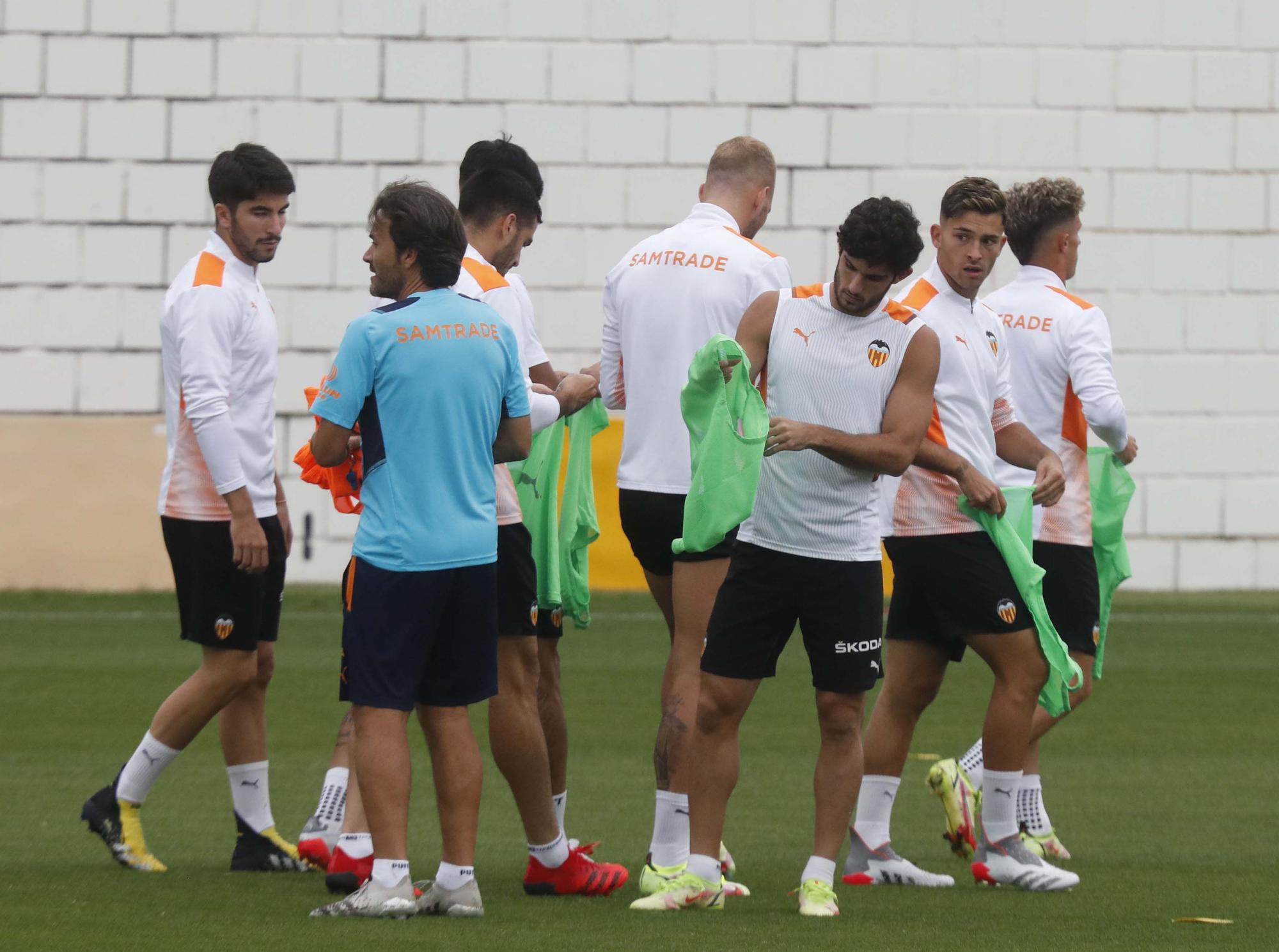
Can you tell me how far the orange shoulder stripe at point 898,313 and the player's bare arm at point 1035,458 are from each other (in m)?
0.89

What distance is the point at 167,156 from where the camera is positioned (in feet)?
43.7

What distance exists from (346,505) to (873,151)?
9.32 metres

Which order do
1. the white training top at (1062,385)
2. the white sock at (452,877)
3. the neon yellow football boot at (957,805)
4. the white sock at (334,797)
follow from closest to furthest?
the white sock at (452,877), the white sock at (334,797), the neon yellow football boot at (957,805), the white training top at (1062,385)

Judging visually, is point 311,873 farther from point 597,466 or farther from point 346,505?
point 597,466

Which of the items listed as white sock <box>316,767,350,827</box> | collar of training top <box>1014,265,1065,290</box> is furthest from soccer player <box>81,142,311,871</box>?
collar of training top <box>1014,265,1065,290</box>

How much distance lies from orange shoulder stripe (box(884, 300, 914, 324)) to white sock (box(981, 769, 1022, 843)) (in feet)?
4.63

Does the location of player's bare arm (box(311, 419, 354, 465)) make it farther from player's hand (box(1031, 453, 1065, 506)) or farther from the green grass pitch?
player's hand (box(1031, 453, 1065, 506))

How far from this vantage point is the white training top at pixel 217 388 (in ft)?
17.1

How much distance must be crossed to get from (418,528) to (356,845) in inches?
39.7

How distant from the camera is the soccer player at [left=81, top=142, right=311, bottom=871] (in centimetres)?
523

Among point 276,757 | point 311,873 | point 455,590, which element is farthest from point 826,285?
point 276,757

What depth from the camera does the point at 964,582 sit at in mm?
5289

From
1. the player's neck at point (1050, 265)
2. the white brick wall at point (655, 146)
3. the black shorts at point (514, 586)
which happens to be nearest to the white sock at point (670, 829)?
the black shorts at point (514, 586)

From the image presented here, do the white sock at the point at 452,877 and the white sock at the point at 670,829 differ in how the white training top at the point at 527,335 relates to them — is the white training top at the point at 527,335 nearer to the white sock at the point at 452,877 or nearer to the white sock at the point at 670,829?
the white sock at the point at 670,829
